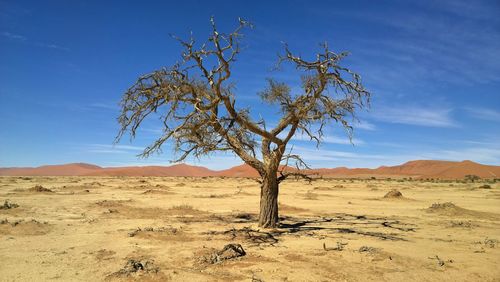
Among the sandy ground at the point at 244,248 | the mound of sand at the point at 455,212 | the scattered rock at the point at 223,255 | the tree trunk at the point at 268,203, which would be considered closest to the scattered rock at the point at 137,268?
the sandy ground at the point at 244,248

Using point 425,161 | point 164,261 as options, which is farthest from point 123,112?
point 425,161

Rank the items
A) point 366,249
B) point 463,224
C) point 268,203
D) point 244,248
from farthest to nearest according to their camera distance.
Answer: point 463,224 < point 268,203 < point 244,248 < point 366,249

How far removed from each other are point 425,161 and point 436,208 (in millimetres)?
163026

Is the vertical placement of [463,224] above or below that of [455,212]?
below

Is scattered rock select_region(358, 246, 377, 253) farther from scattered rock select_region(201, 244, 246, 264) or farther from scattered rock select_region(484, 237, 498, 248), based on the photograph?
scattered rock select_region(484, 237, 498, 248)

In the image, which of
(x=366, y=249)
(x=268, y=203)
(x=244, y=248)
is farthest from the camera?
(x=268, y=203)

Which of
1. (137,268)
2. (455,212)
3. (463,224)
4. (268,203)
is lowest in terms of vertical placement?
(137,268)

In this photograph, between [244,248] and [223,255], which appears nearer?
[223,255]

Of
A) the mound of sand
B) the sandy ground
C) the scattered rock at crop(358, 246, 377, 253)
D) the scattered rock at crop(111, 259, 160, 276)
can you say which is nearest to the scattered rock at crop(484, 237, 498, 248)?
the sandy ground

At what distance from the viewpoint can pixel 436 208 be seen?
733 inches

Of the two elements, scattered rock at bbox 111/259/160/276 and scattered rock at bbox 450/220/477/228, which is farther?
scattered rock at bbox 450/220/477/228

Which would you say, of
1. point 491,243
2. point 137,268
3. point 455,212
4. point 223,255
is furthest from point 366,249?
point 455,212

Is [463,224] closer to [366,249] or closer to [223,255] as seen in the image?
[366,249]

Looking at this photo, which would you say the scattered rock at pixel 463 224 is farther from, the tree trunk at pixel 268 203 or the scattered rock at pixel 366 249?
the tree trunk at pixel 268 203
